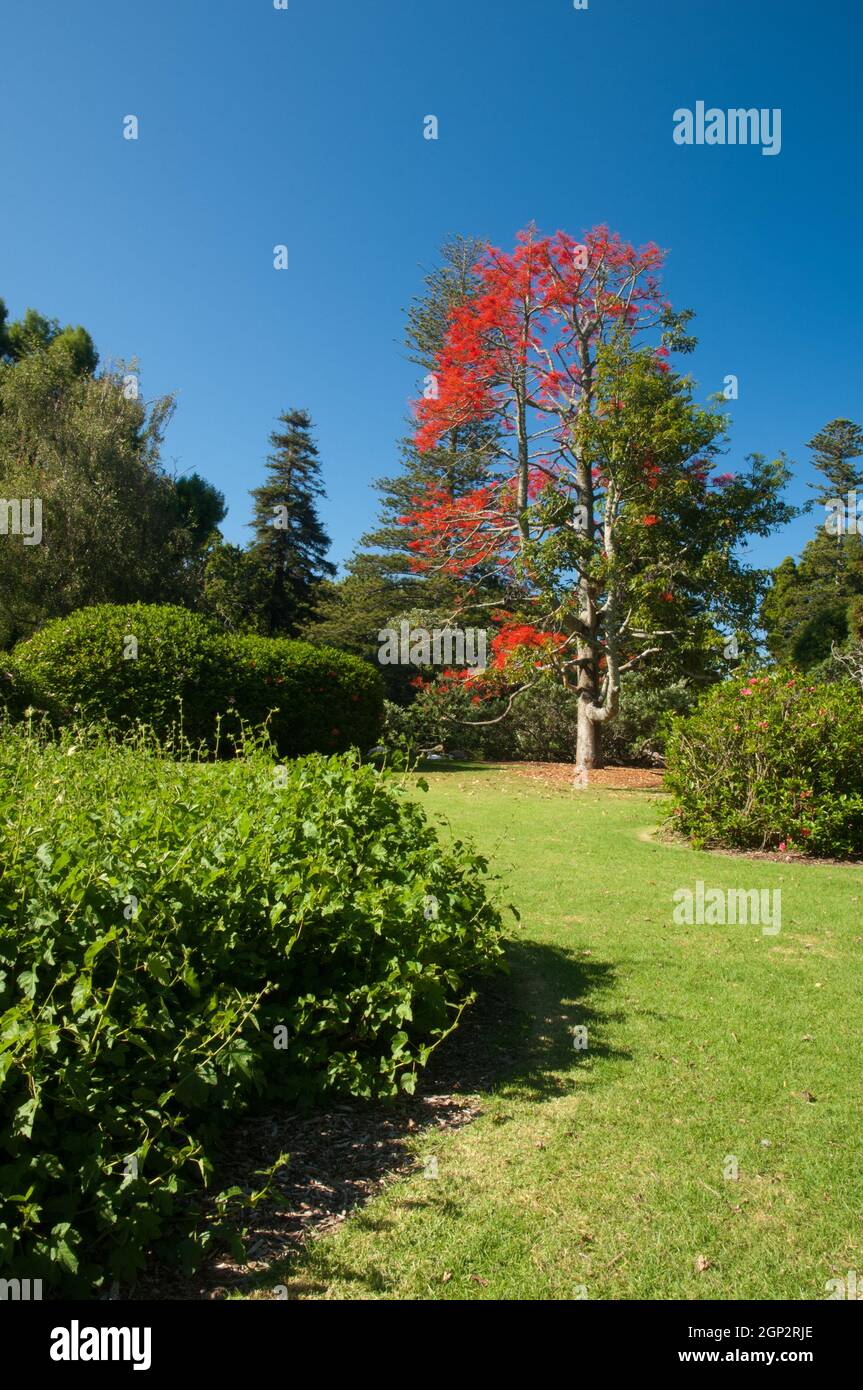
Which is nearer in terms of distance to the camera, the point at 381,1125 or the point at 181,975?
the point at 181,975

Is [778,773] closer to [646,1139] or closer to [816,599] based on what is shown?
[646,1139]

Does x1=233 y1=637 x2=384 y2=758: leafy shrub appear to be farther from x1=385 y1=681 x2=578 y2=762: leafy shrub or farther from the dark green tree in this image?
the dark green tree

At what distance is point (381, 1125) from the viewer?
3191 millimetres

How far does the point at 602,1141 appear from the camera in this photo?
10.0ft

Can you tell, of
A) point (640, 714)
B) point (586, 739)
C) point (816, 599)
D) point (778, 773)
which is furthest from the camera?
point (816, 599)

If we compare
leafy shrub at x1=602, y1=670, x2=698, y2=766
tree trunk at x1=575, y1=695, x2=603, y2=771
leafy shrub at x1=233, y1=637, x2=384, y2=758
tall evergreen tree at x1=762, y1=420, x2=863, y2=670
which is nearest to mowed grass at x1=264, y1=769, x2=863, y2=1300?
leafy shrub at x1=233, y1=637, x2=384, y2=758

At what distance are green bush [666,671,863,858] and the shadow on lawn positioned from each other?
4182 millimetres

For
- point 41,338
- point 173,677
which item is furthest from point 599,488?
point 41,338

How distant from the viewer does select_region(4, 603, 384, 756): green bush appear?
11508 mm

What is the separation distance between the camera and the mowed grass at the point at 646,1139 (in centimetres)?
238

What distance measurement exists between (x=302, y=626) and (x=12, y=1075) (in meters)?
24.4

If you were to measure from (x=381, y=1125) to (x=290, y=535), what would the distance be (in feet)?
92.2

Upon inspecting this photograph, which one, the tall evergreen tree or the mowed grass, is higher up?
the tall evergreen tree

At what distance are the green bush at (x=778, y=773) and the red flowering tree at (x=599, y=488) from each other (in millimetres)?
5622
